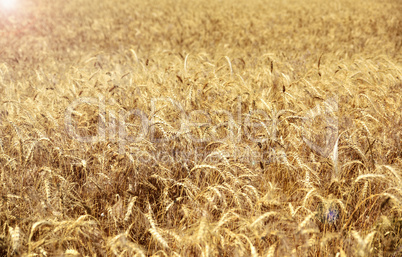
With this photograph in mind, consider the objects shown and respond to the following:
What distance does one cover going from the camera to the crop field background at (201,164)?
121cm

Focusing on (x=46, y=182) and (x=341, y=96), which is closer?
(x=46, y=182)

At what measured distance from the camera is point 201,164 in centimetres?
157

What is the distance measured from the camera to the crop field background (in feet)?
3.98

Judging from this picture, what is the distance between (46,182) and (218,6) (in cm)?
830

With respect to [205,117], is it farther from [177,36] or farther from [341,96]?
[177,36]

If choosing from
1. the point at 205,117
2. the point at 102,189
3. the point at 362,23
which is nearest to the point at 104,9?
the point at 362,23

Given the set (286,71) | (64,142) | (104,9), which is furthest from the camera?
(104,9)

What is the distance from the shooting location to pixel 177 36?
572 cm

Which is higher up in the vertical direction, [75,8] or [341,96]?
[75,8]

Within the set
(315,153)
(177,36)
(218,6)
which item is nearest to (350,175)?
(315,153)

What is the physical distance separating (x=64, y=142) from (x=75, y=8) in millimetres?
8078

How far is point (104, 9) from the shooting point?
8531mm

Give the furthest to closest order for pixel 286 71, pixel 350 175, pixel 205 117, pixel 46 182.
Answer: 1. pixel 286 71
2. pixel 205 117
3. pixel 350 175
4. pixel 46 182

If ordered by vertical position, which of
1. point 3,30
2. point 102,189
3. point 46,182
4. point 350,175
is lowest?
point 350,175
